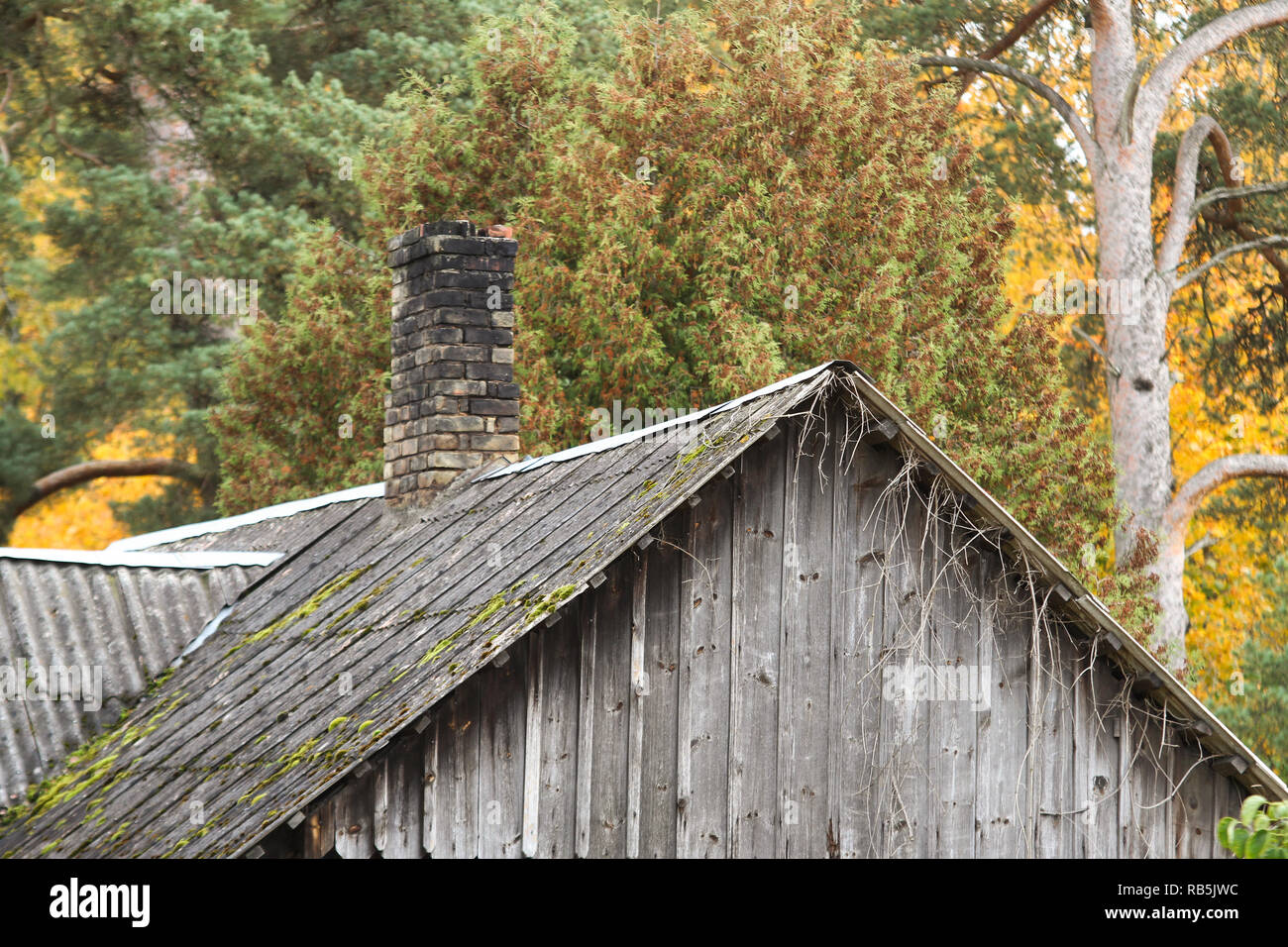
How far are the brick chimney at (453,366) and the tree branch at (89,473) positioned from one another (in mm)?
17988

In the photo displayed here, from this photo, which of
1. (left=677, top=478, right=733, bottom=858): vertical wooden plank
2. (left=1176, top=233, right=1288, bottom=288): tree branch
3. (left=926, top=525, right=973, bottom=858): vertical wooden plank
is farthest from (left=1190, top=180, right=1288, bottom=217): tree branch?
(left=677, top=478, right=733, bottom=858): vertical wooden plank

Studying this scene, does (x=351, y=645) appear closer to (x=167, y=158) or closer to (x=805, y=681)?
(x=805, y=681)

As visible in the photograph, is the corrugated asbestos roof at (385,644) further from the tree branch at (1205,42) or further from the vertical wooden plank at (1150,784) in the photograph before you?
the tree branch at (1205,42)

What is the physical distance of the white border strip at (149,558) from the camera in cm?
1188

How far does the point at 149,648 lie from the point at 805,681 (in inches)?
209

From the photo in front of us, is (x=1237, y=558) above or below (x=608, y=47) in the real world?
below

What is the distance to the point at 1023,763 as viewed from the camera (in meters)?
8.59

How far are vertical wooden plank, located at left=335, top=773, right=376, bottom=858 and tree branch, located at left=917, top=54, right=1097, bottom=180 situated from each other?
18453mm

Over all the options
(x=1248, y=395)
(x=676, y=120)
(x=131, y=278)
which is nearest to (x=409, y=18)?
(x=131, y=278)

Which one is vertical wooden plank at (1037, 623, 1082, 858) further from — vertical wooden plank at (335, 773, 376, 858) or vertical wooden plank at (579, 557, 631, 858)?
vertical wooden plank at (335, 773, 376, 858)

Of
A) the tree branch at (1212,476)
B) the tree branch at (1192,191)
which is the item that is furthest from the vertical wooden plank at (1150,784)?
the tree branch at (1192,191)
